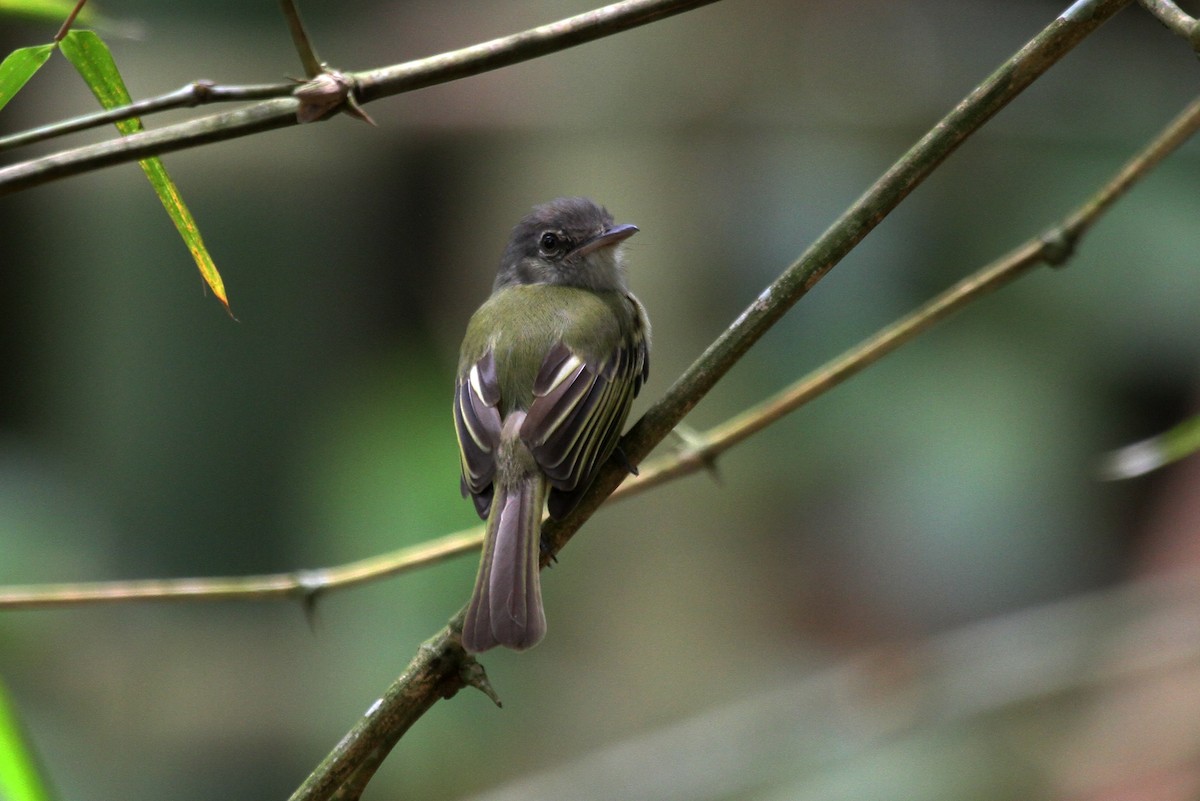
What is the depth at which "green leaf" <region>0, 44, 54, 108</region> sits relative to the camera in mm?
Result: 1371

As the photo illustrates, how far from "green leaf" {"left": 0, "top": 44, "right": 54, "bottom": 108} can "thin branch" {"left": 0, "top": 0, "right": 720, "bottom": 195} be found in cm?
14

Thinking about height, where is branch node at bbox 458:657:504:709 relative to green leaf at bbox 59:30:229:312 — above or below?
below

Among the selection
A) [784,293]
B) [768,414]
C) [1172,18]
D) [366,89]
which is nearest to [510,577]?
[768,414]

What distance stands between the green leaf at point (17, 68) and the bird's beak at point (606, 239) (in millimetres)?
2105

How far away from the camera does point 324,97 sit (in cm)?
127

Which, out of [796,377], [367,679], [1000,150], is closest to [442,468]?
[367,679]

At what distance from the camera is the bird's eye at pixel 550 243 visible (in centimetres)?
362

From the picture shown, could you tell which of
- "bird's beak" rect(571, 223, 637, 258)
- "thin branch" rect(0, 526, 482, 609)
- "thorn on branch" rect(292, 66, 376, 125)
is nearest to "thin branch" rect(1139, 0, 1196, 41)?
"thorn on branch" rect(292, 66, 376, 125)

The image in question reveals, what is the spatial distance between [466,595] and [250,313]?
2.07 meters

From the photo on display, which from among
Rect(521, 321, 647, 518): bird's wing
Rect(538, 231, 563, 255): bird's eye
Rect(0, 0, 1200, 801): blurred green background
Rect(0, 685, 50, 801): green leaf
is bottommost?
Rect(0, 685, 50, 801): green leaf

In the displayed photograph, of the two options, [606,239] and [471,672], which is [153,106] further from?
[606,239]

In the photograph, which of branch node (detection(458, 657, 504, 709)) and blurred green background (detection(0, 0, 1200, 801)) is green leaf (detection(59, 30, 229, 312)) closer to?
branch node (detection(458, 657, 504, 709))

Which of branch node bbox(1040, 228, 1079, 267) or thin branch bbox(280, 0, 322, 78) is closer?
thin branch bbox(280, 0, 322, 78)

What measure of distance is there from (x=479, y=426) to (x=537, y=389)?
0.16m
